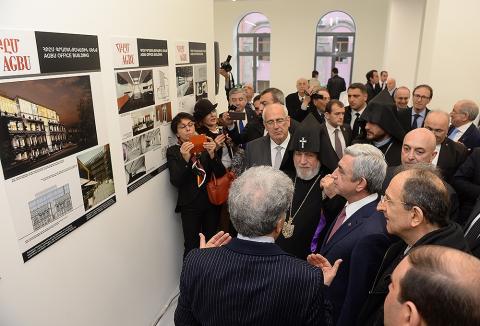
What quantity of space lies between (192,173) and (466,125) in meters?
3.37

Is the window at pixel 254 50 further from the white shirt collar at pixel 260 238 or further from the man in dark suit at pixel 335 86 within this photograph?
the white shirt collar at pixel 260 238

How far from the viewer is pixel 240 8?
15.3 meters

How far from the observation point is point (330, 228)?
245 cm

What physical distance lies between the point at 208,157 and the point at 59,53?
1760mm

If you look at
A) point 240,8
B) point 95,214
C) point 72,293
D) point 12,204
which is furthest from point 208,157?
point 240,8

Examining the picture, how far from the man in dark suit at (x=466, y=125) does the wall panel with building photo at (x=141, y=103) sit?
3.42m

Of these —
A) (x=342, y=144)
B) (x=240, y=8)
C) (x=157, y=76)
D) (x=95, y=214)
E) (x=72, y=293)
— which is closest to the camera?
(x=72, y=293)

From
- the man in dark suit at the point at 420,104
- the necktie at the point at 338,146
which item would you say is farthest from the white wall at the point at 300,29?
the necktie at the point at 338,146

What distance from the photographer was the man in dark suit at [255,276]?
1.34 m

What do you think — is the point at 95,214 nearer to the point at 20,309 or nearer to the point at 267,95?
the point at 20,309

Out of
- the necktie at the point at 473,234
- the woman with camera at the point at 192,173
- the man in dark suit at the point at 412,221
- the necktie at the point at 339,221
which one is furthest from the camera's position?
the woman with camera at the point at 192,173

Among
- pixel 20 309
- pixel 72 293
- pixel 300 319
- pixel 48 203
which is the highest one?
pixel 48 203

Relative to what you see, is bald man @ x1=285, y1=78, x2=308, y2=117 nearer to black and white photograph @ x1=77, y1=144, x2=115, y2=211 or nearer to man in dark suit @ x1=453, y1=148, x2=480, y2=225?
man in dark suit @ x1=453, y1=148, x2=480, y2=225

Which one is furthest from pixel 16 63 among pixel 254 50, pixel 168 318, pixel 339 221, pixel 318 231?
pixel 254 50
